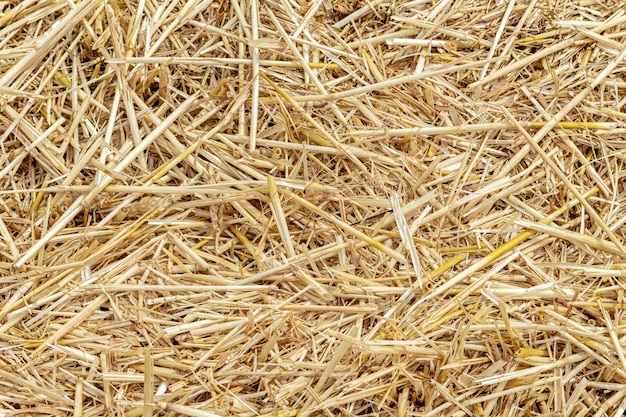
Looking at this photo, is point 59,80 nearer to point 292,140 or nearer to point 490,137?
point 292,140

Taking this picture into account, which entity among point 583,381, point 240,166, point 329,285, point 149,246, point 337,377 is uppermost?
point 240,166

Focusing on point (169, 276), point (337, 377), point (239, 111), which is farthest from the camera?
point (239, 111)

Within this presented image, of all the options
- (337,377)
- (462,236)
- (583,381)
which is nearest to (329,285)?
(337,377)

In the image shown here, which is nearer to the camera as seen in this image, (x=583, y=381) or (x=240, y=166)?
(x=583, y=381)

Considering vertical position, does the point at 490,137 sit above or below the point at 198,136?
below

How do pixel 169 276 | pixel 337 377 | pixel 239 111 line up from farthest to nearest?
pixel 239 111 < pixel 169 276 < pixel 337 377

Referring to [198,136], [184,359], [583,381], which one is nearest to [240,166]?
[198,136]
